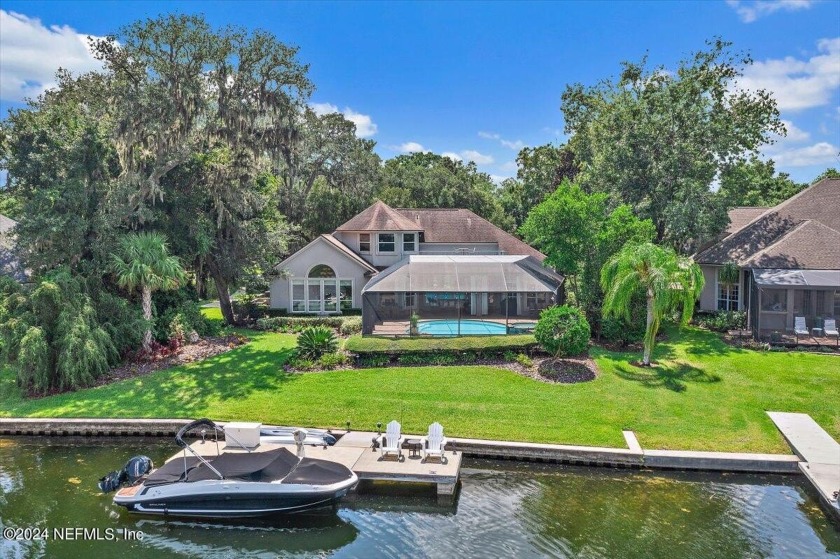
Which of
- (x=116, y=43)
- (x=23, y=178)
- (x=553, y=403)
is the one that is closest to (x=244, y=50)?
(x=116, y=43)

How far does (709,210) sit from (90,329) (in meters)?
24.5

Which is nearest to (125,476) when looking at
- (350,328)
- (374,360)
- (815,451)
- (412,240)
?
(374,360)

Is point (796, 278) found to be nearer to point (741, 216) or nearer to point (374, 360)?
point (741, 216)

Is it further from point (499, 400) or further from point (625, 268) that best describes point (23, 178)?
point (625, 268)

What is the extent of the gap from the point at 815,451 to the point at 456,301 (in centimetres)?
1217

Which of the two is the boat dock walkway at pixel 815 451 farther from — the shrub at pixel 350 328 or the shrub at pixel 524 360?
the shrub at pixel 350 328

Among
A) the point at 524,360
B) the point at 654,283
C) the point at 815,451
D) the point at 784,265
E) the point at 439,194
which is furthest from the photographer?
the point at 439,194

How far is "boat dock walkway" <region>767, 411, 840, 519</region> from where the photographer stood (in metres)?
11.1

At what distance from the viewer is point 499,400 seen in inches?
632

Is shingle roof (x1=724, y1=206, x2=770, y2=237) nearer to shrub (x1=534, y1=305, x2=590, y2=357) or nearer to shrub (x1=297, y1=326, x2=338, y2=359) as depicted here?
shrub (x1=534, y1=305, x2=590, y2=357)

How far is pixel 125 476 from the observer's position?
11688mm

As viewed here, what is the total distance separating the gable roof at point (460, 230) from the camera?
104ft

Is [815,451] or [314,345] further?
[314,345]

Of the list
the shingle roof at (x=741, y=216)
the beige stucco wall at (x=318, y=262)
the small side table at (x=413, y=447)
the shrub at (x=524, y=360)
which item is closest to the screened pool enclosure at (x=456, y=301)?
the shrub at (x=524, y=360)
